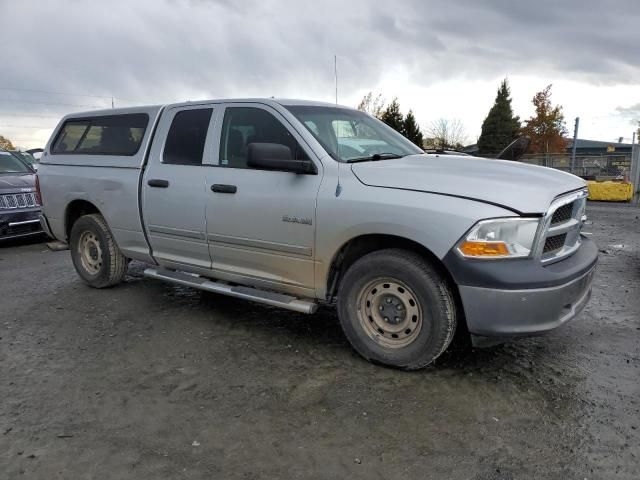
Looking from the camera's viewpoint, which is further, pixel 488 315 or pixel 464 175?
pixel 464 175

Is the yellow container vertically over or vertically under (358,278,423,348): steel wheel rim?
under

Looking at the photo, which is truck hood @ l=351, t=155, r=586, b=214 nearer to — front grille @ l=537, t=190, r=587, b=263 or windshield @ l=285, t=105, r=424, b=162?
front grille @ l=537, t=190, r=587, b=263

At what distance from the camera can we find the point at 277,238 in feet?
12.7

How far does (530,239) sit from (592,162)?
853 inches

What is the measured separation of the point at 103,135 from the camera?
540 centimetres

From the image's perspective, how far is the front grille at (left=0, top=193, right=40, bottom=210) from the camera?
8273 mm

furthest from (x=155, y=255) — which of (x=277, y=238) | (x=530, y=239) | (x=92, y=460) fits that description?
(x=530, y=239)

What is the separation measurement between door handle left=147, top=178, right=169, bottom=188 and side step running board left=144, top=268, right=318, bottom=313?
0.83 meters

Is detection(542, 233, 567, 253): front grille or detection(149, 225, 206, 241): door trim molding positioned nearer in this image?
detection(542, 233, 567, 253): front grille

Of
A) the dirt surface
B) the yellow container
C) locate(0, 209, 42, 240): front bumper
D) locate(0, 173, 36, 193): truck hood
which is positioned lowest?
the yellow container

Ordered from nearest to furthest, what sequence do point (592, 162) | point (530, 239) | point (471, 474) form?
point (471, 474) → point (530, 239) → point (592, 162)

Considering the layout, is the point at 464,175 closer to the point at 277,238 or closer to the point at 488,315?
the point at 488,315

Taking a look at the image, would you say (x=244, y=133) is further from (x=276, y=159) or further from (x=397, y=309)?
(x=397, y=309)

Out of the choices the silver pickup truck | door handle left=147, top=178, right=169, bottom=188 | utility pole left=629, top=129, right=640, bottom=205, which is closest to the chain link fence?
utility pole left=629, top=129, right=640, bottom=205
